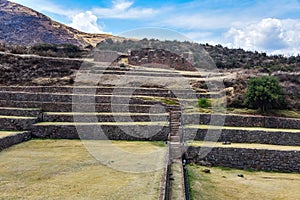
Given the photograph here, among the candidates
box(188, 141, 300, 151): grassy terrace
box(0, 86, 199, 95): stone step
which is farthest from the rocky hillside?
box(188, 141, 300, 151): grassy terrace

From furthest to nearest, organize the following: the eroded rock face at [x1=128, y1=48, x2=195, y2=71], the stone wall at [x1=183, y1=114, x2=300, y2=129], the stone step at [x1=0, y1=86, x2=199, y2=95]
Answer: the eroded rock face at [x1=128, y1=48, x2=195, y2=71], the stone step at [x1=0, y1=86, x2=199, y2=95], the stone wall at [x1=183, y1=114, x2=300, y2=129]

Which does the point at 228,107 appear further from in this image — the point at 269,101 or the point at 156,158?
the point at 156,158

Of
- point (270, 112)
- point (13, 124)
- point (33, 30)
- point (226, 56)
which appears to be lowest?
point (13, 124)

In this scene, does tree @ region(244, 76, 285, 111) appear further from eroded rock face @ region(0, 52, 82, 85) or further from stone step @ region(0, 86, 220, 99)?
eroded rock face @ region(0, 52, 82, 85)

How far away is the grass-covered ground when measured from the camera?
15.0m

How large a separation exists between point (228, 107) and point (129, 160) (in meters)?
17.4

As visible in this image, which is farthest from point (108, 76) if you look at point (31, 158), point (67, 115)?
point (31, 158)

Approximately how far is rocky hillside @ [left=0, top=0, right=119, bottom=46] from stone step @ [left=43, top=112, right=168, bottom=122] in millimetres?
67397

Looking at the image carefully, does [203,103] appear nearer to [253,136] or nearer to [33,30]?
[253,136]

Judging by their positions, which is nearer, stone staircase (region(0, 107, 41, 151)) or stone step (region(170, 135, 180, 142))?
stone staircase (region(0, 107, 41, 151))

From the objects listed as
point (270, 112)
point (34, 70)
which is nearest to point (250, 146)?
point (270, 112)

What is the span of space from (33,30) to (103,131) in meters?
77.9

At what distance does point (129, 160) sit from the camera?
16.5 metres

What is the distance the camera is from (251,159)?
20.0 m
